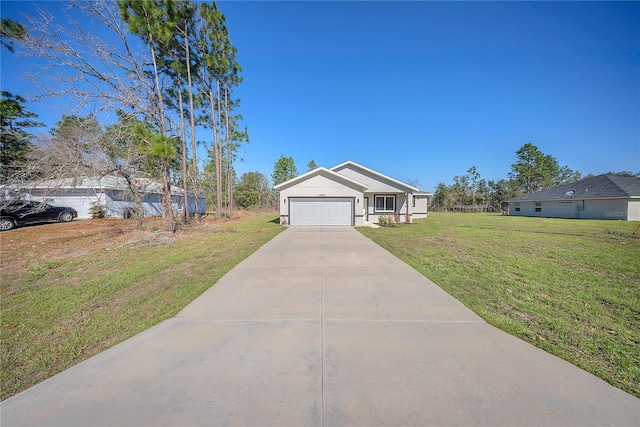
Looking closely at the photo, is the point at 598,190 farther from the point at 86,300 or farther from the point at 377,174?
the point at 86,300

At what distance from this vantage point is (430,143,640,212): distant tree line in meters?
43.7

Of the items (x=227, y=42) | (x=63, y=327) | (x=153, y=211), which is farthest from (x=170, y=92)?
(x=63, y=327)

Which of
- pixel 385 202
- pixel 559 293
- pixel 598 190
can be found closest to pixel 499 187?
pixel 598 190

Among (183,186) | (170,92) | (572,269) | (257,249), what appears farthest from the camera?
(170,92)

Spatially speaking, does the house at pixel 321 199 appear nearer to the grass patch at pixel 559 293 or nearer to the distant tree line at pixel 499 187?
the grass patch at pixel 559 293

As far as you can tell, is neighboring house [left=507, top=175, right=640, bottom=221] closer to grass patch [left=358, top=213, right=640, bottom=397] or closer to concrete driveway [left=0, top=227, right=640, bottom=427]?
grass patch [left=358, top=213, right=640, bottom=397]

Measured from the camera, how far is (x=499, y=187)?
1829 inches

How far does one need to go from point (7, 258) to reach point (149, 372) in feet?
31.6

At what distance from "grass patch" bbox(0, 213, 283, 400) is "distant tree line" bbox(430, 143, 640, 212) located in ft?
149

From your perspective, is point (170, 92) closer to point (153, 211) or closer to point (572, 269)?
point (153, 211)

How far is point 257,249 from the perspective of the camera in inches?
321

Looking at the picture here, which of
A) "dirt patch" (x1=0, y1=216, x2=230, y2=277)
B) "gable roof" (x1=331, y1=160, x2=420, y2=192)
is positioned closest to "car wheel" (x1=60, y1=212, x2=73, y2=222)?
"dirt patch" (x1=0, y1=216, x2=230, y2=277)

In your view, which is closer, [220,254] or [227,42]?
[220,254]

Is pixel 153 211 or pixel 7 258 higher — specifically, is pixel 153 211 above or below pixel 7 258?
above
